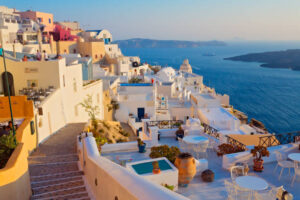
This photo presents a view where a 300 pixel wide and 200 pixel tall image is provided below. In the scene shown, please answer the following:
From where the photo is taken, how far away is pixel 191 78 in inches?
2071

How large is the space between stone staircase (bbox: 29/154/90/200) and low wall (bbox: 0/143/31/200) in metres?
0.81

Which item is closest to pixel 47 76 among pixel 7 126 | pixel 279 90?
pixel 7 126

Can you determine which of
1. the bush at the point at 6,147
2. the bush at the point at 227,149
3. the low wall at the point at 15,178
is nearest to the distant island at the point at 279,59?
the bush at the point at 227,149

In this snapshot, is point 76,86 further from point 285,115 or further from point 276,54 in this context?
point 276,54

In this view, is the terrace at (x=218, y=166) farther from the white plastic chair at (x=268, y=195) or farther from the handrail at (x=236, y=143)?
the white plastic chair at (x=268, y=195)

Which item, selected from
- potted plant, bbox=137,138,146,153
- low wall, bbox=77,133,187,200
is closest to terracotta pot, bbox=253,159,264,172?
potted plant, bbox=137,138,146,153

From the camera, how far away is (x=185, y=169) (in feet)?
24.0

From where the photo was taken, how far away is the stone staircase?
23.1ft

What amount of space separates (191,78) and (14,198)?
160ft

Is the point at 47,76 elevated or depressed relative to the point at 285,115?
elevated

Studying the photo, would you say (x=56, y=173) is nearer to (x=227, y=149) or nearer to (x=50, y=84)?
(x=227, y=149)

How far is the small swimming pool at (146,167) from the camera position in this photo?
23.7 ft

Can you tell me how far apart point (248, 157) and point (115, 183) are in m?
5.47

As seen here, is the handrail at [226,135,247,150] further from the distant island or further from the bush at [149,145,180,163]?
the distant island
